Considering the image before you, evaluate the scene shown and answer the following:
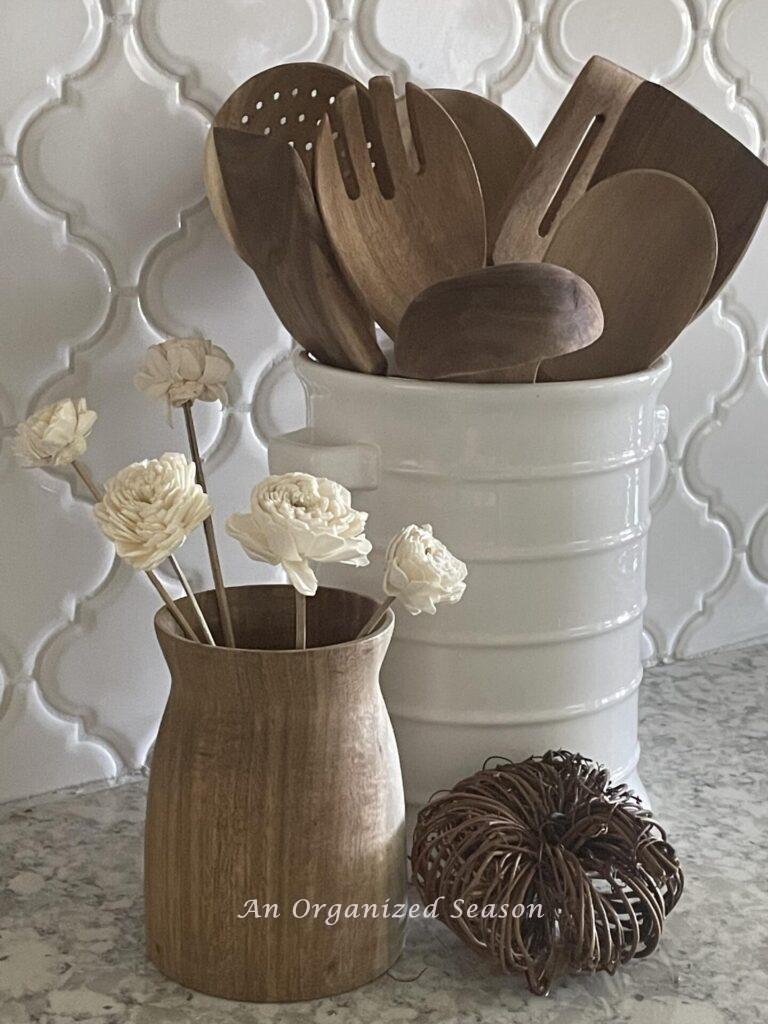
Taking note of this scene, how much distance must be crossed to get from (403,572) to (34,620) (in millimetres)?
283

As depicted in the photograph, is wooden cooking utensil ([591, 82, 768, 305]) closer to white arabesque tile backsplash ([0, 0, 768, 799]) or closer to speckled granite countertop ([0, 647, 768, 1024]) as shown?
white arabesque tile backsplash ([0, 0, 768, 799])

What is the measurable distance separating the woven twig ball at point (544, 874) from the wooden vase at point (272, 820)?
1.1 inches

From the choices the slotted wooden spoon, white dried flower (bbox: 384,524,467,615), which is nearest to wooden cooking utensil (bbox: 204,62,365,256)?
the slotted wooden spoon

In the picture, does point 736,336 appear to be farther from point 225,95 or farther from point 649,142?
point 225,95

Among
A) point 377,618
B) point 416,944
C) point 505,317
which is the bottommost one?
point 416,944

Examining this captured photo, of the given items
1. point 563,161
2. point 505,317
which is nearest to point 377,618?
point 505,317

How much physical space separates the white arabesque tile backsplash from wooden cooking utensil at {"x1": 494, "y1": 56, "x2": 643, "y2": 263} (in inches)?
5.7

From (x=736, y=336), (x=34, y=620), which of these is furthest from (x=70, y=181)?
(x=736, y=336)

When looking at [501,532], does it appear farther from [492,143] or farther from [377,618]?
[492,143]

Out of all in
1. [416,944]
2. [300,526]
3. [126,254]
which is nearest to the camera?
[300,526]

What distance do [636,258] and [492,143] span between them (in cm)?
14

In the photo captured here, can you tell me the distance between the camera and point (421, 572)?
1.79 ft

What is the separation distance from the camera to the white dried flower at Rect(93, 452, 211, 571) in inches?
21.0

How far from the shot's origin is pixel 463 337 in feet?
1.87
